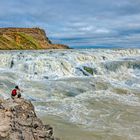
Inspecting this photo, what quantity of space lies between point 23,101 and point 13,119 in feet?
3.87

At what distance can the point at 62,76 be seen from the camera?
116 feet

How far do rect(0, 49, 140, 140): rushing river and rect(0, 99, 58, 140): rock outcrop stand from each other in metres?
5.19

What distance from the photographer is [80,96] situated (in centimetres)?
2425

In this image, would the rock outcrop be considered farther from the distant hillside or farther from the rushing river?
the distant hillside

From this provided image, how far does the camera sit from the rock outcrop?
28.8 feet

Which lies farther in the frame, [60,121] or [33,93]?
[33,93]

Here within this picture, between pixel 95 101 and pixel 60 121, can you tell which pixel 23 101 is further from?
pixel 95 101

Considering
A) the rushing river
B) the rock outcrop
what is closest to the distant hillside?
the rushing river

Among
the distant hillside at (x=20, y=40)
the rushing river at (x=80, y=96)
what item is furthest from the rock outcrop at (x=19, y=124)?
the distant hillside at (x=20, y=40)

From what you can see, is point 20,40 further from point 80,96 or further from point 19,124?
point 19,124

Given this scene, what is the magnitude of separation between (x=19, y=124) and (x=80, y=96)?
15.3m

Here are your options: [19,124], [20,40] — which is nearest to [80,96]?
[19,124]

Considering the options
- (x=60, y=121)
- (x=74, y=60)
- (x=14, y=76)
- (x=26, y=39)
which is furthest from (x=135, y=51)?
(x=26, y=39)

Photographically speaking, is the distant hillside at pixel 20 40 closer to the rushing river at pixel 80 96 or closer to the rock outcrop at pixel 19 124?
the rushing river at pixel 80 96
